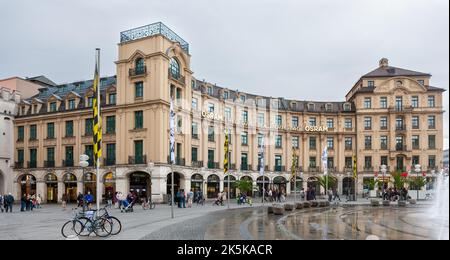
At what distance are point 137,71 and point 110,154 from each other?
1034 centimetres

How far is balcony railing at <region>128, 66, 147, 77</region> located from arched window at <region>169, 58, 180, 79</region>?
3.03 m

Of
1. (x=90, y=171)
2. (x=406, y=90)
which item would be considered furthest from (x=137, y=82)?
(x=406, y=90)

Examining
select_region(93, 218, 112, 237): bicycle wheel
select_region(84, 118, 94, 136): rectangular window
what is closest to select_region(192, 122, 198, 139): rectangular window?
select_region(84, 118, 94, 136): rectangular window

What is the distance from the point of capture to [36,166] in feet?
180

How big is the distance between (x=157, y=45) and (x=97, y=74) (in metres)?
29.0

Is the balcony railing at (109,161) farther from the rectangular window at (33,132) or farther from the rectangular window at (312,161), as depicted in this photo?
the rectangular window at (312,161)

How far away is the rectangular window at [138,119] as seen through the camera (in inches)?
1851

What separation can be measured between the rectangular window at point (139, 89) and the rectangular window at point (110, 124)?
4.51 metres

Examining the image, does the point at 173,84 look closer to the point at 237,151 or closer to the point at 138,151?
the point at 138,151

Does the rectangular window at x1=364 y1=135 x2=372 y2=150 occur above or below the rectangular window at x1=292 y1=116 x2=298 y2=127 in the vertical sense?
below

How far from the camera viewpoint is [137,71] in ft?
155

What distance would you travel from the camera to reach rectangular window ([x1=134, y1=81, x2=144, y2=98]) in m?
47.2

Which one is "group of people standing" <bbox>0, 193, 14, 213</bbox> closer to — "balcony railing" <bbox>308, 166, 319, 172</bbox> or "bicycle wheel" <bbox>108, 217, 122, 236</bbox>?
"bicycle wheel" <bbox>108, 217, 122, 236</bbox>

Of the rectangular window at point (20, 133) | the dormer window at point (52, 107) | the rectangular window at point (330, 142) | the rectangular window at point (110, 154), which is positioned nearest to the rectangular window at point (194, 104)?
the rectangular window at point (110, 154)
